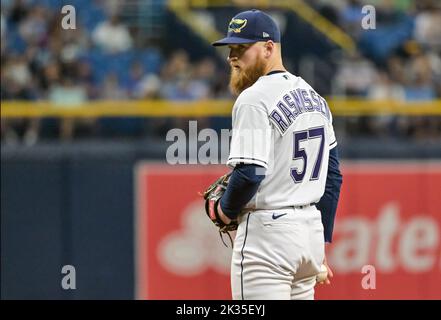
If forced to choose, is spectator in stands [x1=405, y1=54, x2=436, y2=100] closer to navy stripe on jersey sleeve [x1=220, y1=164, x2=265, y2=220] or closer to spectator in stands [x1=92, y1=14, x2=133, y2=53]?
spectator in stands [x1=92, y1=14, x2=133, y2=53]

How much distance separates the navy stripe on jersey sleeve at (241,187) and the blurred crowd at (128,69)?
4.09m

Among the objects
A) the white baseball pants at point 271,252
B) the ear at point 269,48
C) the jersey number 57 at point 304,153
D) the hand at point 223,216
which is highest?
the ear at point 269,48

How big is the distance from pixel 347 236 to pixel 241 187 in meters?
4.20

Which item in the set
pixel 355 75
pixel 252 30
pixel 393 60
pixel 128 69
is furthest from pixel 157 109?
pixel 252 30

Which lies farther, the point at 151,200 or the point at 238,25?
the point at 151,200

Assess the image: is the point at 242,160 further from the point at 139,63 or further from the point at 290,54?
the point at 290,54

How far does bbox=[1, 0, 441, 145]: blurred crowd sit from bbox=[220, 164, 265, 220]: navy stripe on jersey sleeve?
13.4ft

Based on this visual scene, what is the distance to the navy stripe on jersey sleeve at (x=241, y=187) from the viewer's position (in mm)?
4301

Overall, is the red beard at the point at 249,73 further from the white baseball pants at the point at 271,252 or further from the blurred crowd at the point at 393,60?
the blurred crowd at the point at 393,60

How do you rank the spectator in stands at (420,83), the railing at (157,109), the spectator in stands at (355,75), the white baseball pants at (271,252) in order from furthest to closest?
the spectator in stands at (355,75)
the spectator in stands at (420,83)
the railing at (157,109)
the white baseball pants at (271,252)

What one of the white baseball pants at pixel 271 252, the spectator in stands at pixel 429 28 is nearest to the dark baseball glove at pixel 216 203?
the white baseball pants at pixel 271 252

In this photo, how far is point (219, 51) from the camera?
11.3m

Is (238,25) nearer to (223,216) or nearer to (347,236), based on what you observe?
(223,216)

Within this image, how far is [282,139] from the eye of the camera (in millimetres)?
4441
